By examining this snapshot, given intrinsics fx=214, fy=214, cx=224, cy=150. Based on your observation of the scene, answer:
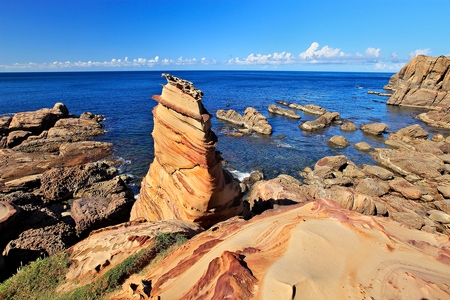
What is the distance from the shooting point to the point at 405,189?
15.4m

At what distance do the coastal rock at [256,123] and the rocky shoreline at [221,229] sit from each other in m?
16.8

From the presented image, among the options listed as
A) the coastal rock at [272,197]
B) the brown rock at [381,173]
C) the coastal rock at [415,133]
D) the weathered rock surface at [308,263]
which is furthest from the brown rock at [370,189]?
the coastal rock at [415,133]

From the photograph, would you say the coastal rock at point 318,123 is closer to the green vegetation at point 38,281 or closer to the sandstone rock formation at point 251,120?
the sandstone rock formation at point 251,120

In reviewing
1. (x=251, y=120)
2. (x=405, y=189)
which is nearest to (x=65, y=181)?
(x=405, y=189)

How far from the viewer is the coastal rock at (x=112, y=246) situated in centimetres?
557

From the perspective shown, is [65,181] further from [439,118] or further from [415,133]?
[439,118]

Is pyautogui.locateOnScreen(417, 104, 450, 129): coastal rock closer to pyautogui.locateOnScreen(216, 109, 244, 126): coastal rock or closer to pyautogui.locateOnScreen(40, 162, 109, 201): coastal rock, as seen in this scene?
pyautogui.locateOnScreen(216, 109, 244, 126): coastal rock

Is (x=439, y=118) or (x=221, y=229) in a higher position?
(x=221, y=229)

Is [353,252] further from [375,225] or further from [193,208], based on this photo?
[193,208]

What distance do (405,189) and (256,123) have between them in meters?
20.2

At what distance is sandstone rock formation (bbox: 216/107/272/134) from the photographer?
102ft

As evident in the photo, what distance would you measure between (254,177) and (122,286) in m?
13.9

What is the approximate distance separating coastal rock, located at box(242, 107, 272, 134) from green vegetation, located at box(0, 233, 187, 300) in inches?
1035

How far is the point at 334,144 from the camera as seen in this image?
2688 cm
